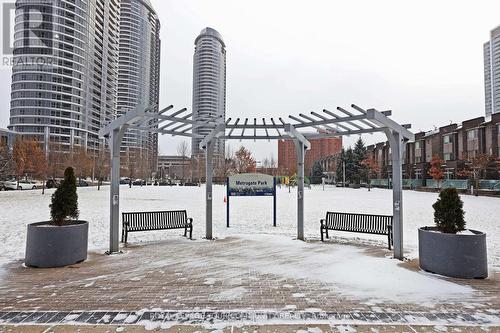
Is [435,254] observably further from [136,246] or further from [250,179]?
[250,179]

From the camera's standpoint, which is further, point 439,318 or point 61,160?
point 61,160

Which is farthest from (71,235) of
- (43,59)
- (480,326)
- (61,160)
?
(43,59)

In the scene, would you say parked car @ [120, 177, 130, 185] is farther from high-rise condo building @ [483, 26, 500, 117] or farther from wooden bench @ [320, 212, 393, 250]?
high-rise condo building @ [483, 26, 500, 117]

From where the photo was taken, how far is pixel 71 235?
6.52 meters

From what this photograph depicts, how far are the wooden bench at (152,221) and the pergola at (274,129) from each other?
971 mm

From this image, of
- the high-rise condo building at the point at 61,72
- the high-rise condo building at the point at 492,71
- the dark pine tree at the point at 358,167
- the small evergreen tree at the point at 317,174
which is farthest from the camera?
the high-rise condo building at the point at 492,71

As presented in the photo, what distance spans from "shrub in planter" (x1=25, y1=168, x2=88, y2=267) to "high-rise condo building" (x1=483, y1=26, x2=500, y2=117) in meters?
142

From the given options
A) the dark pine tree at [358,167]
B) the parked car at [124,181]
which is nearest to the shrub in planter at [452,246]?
the dark pine tree at [358,167]

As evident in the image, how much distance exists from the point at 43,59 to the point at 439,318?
11859 centimetres

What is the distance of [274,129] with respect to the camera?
9500 mm

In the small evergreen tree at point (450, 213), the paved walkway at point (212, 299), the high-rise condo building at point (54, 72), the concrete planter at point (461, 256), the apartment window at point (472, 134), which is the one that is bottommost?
the paved walkway at point (212, 299)

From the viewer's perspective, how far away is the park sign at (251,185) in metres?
12.6

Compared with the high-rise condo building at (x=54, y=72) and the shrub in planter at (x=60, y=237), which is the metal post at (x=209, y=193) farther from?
the high-rise condo building at (x=54, y=72)

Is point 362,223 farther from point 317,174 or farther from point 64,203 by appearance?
point 317,174
